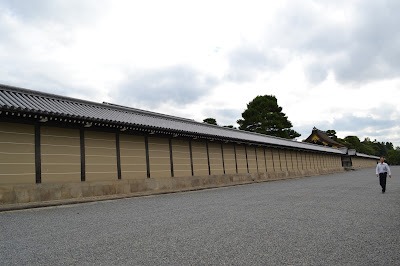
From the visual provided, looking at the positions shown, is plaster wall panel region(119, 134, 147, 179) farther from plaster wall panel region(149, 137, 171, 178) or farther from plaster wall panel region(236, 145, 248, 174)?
plaster wall panel region(236, 145, 248, 174)

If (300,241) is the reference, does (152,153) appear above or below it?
above

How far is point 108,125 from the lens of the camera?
11875 millimetres

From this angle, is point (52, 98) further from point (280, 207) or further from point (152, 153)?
point (280, 207)

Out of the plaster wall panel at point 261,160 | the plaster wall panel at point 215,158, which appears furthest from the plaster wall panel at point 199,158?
the plaster wall panel at point 261,160

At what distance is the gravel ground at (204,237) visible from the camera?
3916 mm

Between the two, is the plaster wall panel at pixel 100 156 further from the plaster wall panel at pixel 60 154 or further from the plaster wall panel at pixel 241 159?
the plaster wall panel at pixel 241 159

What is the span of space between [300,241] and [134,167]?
978 cm

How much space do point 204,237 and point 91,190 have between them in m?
7.55

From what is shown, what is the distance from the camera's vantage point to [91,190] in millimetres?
11031

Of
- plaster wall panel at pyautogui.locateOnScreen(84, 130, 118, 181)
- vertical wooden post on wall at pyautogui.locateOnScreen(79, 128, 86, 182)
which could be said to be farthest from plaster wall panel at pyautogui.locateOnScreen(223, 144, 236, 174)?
vertical wooden post on wall at pyautogui.locateOnScreen(79, 128, 86, 182)

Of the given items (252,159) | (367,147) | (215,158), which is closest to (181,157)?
(215,158)

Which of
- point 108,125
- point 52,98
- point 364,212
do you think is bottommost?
point 364,212

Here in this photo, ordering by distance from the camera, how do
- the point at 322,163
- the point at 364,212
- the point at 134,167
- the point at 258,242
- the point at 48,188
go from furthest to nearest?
the point at 322,163 → the point at 134,167 → the point at 48,188 → the point at 364,212 → the point at 258,242

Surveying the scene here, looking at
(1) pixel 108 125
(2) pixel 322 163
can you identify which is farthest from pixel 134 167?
(2) pixel 322 163
